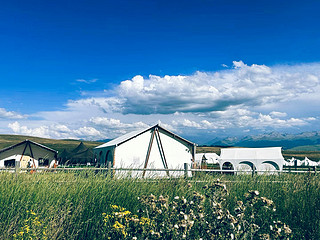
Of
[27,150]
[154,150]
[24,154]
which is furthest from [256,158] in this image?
[24,154]

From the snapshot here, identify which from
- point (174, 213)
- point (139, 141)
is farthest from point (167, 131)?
point (174, 213)

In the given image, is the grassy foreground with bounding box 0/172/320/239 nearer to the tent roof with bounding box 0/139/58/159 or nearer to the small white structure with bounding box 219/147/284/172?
the small white structure with bounding box 219/147/284/172

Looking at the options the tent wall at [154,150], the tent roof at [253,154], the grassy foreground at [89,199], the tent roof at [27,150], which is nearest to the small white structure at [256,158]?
the tent roof at [253,154]

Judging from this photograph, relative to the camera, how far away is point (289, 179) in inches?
339

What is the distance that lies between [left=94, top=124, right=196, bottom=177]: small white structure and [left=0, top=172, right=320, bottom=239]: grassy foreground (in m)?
12.6

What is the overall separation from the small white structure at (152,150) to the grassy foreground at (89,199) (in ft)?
41.4

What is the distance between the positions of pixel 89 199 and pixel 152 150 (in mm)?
15146

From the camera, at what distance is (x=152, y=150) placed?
70.3 ft

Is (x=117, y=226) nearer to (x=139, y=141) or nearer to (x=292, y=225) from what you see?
(x=292, y=225)

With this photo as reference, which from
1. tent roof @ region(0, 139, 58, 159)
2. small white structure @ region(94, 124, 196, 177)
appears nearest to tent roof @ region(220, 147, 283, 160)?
small white structure @ region(94, 124, 196, 177)

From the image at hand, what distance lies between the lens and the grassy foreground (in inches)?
217

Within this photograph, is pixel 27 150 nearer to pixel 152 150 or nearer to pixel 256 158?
pixel 152 150

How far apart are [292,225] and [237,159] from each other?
821 inches

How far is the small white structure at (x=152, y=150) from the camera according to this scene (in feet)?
67.7
